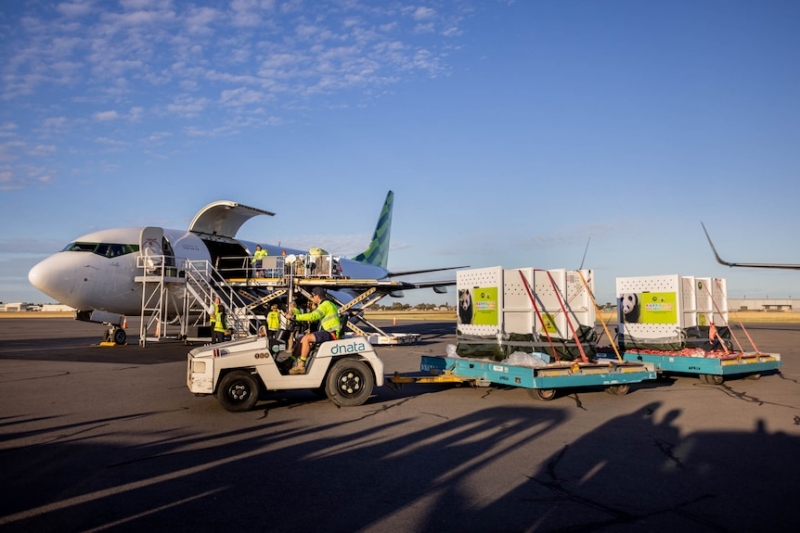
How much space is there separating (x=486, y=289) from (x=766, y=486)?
5.84 metres

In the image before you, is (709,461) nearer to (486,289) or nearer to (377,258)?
(486,289)

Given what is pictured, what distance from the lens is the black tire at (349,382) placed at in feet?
29.2

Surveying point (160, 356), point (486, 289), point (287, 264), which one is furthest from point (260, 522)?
point (287, 264)

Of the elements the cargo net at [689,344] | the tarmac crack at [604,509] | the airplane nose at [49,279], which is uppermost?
Answer: the airplane nose at [49,279]

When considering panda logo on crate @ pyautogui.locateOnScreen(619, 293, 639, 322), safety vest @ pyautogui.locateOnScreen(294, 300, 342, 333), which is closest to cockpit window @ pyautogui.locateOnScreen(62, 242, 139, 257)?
safety vest @ pyautogui.locateOnScreen(294, 300, 342, 333)

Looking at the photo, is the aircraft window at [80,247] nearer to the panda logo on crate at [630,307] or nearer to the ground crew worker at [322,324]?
the ground crew worker at [322,324]

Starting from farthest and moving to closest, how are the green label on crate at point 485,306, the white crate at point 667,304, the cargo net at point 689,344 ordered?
the white crate at point 667,304, the cargo net at point 689,344, the green label on crate at point 485,306

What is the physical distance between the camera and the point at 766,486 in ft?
16.7

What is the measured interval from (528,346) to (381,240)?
1096 inches

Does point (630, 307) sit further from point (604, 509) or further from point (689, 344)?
point (604, 509)

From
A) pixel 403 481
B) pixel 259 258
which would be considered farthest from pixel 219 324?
pixel 403 481

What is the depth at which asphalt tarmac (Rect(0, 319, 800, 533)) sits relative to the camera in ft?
14.2

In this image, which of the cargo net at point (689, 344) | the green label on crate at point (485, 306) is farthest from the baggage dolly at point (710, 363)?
the green label on crate at point (485, 306)

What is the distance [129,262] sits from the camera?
20.2m
